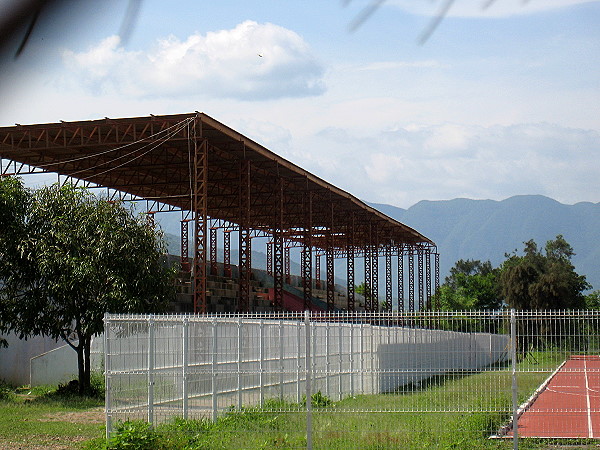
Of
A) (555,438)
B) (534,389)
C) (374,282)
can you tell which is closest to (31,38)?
(555,438)

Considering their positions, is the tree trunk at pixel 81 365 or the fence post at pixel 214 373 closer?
the fence post at pixel 214 373

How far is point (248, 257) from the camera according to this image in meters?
35.0

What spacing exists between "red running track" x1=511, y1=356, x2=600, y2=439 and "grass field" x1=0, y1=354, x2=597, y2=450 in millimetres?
544

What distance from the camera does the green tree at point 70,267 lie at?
22703 millimetres

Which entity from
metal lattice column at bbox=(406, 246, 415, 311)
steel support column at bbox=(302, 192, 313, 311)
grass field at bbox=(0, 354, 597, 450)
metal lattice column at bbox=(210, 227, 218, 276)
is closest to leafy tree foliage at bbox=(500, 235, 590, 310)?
metal lattice column at bbox=(406, 246, 415, 311)

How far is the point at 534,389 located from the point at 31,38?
19484 millimetres

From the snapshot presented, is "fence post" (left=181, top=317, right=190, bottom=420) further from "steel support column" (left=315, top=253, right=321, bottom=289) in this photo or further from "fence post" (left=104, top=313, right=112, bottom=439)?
"steel support column" (left=315, top=253, right=321, bottom=289)

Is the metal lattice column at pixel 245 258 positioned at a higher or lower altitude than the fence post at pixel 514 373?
higher

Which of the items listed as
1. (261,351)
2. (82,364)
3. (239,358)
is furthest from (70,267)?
(261,351)

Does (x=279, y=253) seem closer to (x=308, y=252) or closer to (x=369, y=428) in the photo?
(x=308, y=252)

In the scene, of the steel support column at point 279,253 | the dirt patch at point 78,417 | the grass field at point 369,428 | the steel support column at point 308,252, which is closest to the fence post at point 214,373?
the grass field at point 369,428

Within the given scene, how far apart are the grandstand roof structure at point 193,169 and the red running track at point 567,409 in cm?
1048

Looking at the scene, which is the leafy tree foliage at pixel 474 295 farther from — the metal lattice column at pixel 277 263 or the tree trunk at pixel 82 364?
the tree trunk at pixel 82 364

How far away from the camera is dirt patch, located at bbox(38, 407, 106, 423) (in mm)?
18484
